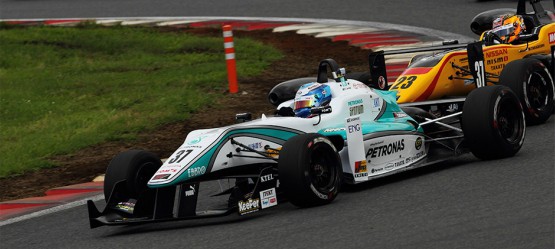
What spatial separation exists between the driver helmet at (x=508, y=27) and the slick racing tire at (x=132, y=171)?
5151mm

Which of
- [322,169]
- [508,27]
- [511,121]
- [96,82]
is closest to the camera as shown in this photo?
[322,169]

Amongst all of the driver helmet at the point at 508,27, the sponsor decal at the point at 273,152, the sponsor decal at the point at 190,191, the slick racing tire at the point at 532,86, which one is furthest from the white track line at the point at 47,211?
the driver helmet at the point at 508,27

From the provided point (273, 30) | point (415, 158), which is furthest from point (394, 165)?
point (273, 30)

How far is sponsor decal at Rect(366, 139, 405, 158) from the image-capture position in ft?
29.1

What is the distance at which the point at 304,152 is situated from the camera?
25.8 ft

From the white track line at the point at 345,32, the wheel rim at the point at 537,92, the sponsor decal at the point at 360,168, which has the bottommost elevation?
the sponsor decal at the point at 360,168

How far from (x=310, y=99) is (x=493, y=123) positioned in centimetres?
151

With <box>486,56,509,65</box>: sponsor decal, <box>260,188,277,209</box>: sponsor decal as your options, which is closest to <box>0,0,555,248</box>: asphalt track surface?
<box>260,188,277,209</box>: sponsor decal

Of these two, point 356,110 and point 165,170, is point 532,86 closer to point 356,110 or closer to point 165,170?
point 356,110

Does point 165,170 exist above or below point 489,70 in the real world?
below

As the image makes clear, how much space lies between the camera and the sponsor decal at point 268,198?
800 centimetres

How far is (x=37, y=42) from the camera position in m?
19.0

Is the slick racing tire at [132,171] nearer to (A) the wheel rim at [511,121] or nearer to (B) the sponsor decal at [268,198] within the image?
(B) the sponsor decal at [268,198]

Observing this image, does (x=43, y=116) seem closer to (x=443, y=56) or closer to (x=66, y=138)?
(x=66, y=138)
